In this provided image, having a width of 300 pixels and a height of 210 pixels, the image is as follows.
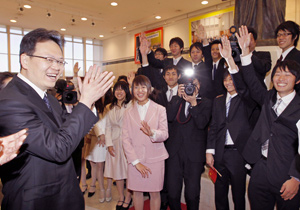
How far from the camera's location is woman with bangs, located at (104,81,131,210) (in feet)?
9.30

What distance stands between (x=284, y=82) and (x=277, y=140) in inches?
18.0

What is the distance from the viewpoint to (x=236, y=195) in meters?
2.04

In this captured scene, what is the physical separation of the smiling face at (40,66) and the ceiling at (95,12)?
7.32m

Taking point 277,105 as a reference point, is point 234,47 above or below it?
above

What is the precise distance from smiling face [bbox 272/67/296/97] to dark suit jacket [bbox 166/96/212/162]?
0.74m

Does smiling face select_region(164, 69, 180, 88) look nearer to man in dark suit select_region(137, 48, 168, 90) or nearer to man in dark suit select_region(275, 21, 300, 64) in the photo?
man in dark suit select_region(137, 48, 168, 90)

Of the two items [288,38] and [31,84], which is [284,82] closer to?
[288,38]

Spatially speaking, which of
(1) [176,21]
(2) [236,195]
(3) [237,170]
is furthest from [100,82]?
(1) [176,21]

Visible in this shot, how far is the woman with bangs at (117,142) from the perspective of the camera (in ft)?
A: 9.30

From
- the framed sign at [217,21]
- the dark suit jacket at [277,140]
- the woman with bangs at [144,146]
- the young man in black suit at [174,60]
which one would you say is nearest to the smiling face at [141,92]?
the woman with bangs at [144,146]

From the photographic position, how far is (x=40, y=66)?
1149mm

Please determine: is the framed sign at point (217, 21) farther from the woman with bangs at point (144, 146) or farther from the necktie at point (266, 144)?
the necktie at point (266, 144)

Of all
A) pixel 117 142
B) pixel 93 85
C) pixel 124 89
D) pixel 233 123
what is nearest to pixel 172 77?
pixel 124 89

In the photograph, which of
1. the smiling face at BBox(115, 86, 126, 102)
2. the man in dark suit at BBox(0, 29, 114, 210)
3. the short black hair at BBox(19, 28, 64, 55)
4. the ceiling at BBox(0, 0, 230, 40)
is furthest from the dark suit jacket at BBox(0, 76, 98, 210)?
the ceiling at BBox(0, 0, 230, 40)
